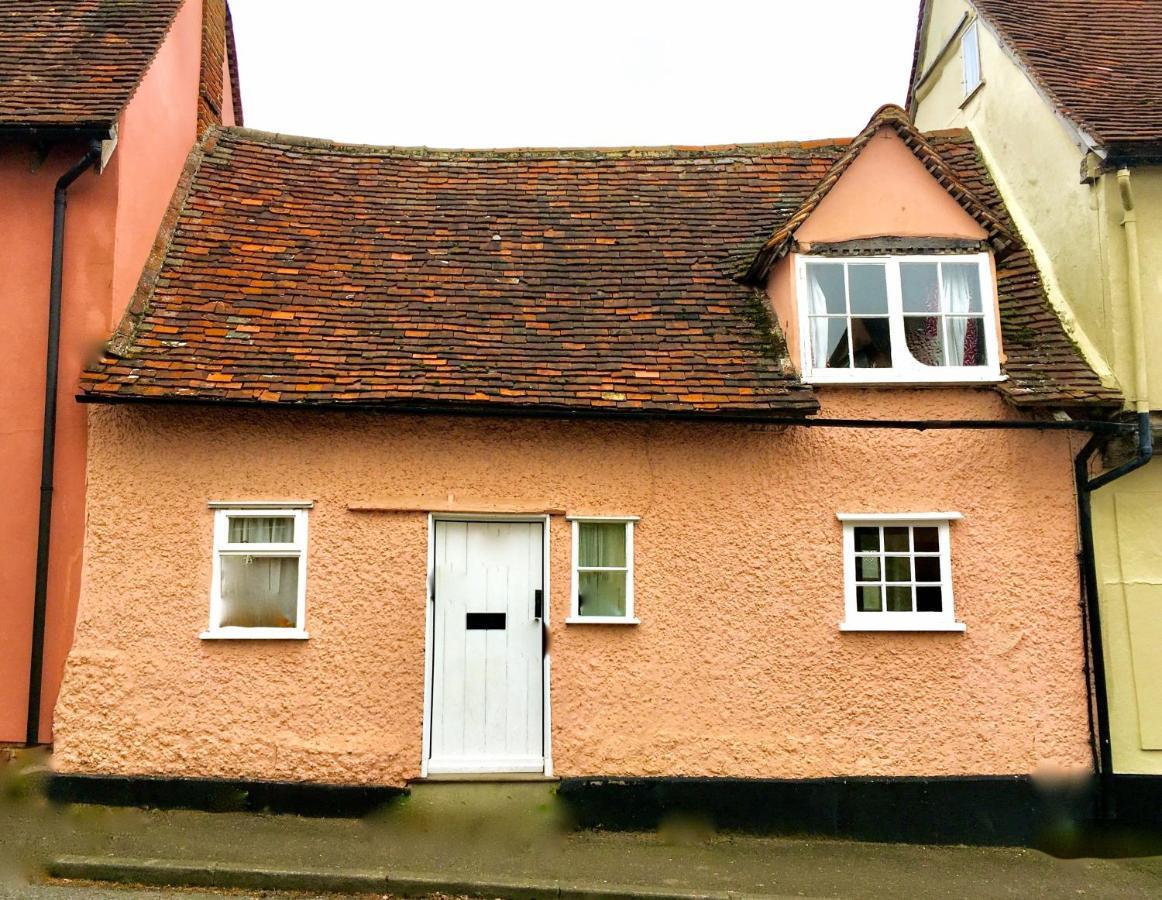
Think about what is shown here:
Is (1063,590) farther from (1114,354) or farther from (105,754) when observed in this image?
(105,754)

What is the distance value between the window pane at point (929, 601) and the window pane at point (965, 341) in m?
2.02

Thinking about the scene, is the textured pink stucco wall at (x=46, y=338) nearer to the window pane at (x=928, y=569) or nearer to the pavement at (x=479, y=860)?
the pavement at (x=479, y=860)

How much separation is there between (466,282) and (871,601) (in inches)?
190

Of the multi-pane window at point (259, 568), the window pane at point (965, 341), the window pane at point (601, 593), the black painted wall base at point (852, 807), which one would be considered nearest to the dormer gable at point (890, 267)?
the window pane at point (965, 341)

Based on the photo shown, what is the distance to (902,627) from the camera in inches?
320

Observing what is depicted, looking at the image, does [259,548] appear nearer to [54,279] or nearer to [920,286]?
[54,279]

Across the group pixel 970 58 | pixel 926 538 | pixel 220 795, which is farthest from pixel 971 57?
pixel 220 795

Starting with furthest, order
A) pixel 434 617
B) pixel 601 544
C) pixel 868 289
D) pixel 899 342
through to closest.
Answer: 1. pixel 868 289
2. pixel 899 342
3. pixel 601 544
4. pixel 434 617

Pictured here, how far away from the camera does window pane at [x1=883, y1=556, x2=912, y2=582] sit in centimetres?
830

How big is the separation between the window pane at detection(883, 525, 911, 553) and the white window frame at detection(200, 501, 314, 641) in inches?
194

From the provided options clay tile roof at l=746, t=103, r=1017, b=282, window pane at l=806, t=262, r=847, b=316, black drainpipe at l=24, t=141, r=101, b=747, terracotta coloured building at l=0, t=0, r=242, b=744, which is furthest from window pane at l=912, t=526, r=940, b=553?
black drainpipe at l=24, t=141, r=101, b=747

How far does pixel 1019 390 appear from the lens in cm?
822

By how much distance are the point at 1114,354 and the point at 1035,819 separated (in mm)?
4038

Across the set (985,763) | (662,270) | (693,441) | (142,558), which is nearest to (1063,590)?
(985,763)
